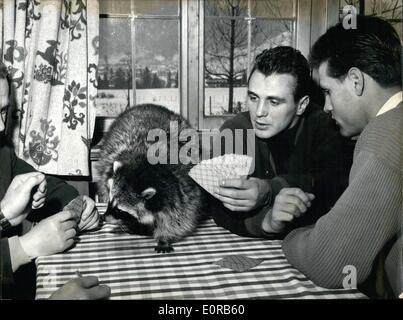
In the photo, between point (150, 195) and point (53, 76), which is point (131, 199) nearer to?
point (150, 195)

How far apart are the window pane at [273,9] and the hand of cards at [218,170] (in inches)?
21.6

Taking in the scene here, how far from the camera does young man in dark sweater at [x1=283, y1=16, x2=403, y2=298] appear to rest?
3.04ft

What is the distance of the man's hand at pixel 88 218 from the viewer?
126 centimetres

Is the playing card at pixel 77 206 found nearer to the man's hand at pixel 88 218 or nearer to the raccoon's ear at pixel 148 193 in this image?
the man's hand at pixel 88 218

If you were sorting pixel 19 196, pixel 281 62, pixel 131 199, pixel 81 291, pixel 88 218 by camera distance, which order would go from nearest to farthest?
pixel 81 291
pixel 19 196
pixel 88 218
pixel 131 199
pixel 281 62

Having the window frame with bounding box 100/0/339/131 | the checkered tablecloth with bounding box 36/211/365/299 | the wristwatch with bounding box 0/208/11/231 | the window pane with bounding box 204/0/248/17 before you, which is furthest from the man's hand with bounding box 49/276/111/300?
the window pane with bounding box 204/0/248/17

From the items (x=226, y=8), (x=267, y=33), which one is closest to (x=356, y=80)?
(x=267, y=33)

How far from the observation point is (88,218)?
1.28 metres

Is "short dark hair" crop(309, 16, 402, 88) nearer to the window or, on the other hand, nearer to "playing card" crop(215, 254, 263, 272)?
the window

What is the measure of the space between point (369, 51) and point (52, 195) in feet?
3.70

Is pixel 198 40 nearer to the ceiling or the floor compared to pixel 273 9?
nearer to the floor

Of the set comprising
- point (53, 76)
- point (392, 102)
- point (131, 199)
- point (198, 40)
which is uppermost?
point (198, 40)

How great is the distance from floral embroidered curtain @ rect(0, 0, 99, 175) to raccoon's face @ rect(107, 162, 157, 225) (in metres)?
0.22
